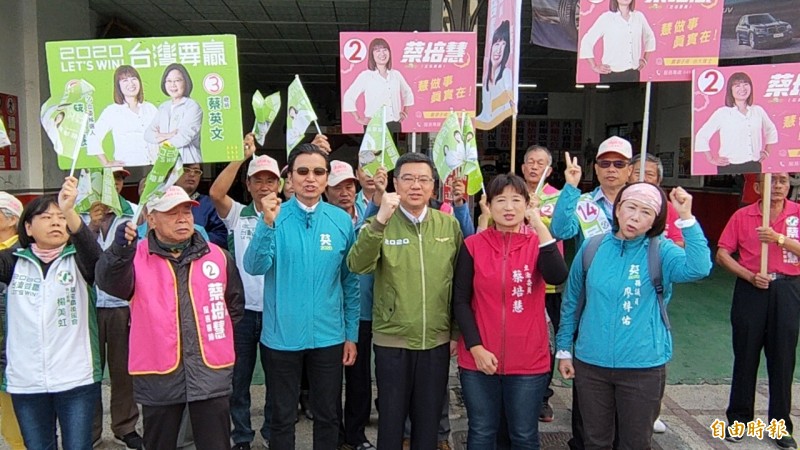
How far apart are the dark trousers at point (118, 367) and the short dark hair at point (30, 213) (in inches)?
35.0

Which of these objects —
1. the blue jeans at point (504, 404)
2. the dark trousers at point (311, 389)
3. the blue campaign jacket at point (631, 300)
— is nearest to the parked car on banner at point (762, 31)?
the blue campaign jacket at point (631, 300)

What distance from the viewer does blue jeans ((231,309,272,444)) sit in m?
3.43

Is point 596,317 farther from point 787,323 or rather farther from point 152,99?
point 152,99

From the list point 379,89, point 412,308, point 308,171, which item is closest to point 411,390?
point 412,308

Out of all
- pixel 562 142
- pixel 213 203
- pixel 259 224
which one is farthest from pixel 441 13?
pixel 562 142

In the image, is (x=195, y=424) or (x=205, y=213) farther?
(x=205, y=213)

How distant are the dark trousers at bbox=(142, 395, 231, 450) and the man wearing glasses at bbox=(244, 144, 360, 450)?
35 cm

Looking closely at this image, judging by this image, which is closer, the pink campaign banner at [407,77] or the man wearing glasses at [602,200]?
the man wearing glasses at [602,200]

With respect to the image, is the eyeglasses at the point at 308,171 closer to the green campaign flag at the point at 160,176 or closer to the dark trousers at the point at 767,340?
the green campaign flag at the point at 160,176

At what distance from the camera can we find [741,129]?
3.69 meters

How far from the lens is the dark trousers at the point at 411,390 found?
2.92 metres

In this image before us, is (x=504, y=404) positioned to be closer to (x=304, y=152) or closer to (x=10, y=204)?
(x=304, y=152)

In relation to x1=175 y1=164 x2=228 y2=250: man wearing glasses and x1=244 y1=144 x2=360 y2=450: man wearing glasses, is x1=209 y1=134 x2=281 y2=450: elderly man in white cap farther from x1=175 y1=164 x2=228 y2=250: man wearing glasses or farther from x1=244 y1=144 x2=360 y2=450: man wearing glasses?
x1=244 y1=144 x2=360 y2=450: man wearing glasses

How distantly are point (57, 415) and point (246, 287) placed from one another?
1.15 metres
